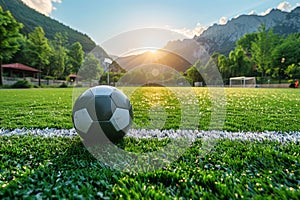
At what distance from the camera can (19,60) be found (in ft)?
154

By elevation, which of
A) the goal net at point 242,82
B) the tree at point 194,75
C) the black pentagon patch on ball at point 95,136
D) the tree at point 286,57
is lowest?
the black pentagon patch on ball at point 95,136

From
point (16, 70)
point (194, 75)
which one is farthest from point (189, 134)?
point (194, 75)

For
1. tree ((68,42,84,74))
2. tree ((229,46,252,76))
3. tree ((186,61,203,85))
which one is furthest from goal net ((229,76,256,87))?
tree ((68,42,84,74))

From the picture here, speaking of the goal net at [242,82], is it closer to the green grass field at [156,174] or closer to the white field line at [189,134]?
the white field line at [189,134]

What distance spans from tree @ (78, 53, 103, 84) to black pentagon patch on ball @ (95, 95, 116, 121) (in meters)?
48.8

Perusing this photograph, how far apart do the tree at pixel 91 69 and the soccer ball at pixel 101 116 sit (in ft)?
160

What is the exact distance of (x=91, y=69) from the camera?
5172 centimetres

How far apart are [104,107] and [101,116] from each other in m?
0.13

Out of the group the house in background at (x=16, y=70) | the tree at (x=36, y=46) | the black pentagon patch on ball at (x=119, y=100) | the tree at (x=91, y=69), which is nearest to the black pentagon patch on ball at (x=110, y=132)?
the black pentagon patch on ball at (x=119, y=100)

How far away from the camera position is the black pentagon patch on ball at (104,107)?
2.70 m

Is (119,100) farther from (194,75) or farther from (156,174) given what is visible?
(194,75)

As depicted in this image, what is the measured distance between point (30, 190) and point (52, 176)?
26cm

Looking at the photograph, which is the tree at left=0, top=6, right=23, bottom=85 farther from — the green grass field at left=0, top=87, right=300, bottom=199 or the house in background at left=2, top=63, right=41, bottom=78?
the green grass field at left=0, top=87, right=300, bottom=199

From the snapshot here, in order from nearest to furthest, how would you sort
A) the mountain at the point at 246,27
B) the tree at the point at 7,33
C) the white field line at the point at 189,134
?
the white field line at the point at 189,134
the tree at the point at 7,33
the mountain at the point at 246,27
